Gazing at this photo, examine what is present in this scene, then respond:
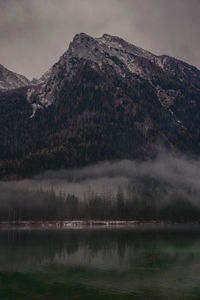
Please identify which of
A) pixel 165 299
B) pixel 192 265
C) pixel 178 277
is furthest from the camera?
pixel 192 265

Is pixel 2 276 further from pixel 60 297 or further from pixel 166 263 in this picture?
pixel 166 263

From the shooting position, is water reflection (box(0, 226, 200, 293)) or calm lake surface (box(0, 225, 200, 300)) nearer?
calm lake surface (box(0, 225, 200, 300))

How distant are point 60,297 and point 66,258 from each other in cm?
4748

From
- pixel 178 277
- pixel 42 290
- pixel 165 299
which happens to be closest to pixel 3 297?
pixel 42 290

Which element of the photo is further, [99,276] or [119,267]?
[119,267]

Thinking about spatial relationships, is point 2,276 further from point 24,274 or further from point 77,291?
point 77,291

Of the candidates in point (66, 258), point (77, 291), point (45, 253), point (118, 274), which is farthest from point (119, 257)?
point (77, 291)

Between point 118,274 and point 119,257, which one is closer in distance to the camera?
point 118,274

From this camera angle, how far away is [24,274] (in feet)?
230

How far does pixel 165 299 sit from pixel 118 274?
21.9m

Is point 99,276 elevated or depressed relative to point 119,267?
elevated

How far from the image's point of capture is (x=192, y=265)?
82.4 meters

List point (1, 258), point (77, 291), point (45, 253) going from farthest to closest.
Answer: point (45, 253) < point (1, 258) < point (77, 291)

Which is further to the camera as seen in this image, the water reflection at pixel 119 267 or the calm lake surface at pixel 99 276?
the water reflection at pixel 119 267
